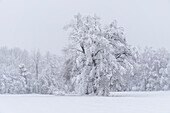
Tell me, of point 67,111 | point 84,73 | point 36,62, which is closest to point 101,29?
point 84,73

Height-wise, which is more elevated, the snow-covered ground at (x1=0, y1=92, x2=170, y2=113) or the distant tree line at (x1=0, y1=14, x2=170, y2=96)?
the distant tree line at (x1=0, y1=14, x2=170, y2=96)

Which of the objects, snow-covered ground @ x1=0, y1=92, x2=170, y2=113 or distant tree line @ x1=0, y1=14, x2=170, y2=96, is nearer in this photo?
snow-covered ground @ x1=0, y1=92, x2=170, y2=113

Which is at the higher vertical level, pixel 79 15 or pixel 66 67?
pixel 79 15

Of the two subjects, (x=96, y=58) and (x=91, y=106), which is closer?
(x=91, y=106)

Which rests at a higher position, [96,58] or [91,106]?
[96,58]

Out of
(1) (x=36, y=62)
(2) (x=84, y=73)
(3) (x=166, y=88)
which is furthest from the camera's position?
(1) (x=36, y=62)

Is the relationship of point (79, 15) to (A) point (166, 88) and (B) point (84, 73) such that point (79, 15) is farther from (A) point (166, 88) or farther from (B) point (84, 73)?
(A) point (166, 88)

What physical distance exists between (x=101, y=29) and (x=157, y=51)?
31218 mm

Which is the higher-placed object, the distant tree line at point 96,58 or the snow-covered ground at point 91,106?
the distant tree line at point 96,58

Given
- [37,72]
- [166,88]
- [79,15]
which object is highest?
[79,15]

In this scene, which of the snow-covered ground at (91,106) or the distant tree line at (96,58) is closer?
the snow-covered ground at (91,106)

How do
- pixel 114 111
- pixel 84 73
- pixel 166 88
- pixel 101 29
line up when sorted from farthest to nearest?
pixel 166 88, pixel 101 29, pixel 84 73, pixel 114 111

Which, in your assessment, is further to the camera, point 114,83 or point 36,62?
point 36,62

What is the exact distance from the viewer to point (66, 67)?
29266 millimetres
